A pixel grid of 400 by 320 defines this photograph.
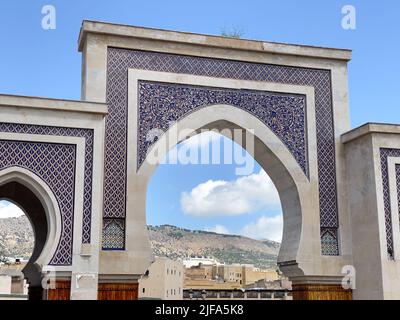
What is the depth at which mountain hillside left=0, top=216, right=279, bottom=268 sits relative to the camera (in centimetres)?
5538

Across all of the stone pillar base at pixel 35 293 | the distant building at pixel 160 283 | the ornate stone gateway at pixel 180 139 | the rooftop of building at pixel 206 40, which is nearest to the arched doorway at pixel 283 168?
the ornate stone gateway at pixel 180 139

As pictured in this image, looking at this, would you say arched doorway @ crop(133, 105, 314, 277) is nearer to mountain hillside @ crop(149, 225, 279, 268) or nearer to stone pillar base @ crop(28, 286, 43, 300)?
stone pillar base @ crop(28, 286, 43, 300)

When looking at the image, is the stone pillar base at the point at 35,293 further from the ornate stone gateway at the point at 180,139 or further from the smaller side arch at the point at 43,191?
the smaller side arch at the point at 43,191

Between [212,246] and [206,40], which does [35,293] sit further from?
[212,246]

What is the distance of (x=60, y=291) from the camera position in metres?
6.78

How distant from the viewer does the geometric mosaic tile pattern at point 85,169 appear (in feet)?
22.3

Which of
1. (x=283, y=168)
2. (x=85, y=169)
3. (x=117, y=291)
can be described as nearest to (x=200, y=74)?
(x=283, y=168)

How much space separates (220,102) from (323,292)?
8.96 ft

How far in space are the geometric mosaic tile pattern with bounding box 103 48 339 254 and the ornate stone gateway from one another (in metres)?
0.02

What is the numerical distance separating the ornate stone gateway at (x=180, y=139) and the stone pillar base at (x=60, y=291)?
1 centimetres

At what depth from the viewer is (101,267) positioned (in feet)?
24.1

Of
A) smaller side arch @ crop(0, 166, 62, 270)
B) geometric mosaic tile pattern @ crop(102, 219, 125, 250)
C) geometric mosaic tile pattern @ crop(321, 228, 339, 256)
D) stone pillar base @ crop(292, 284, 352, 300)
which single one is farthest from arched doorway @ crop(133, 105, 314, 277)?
smaller side arch @ crop(0, 166, 62, 270)
